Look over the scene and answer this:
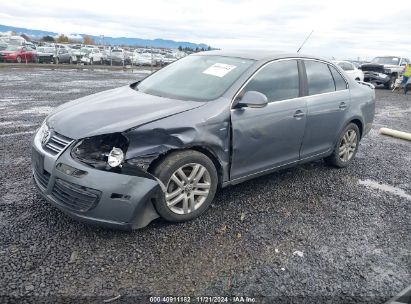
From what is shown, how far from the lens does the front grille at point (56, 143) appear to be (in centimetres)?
312

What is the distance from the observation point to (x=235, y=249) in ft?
10.3

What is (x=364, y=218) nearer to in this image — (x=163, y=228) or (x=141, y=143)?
(x=163, y=228)

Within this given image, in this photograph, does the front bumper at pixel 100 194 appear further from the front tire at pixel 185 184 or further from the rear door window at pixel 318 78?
the rear door window at pixel 318 78

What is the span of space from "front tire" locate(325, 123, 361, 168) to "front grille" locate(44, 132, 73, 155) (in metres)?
3.60

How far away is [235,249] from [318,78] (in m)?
2.69

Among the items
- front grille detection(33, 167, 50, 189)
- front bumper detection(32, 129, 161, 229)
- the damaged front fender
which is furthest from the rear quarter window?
front grille detection(33, 167, 50, 189)

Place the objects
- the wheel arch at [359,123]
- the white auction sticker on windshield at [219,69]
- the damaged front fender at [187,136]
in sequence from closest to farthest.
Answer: the damaged front fender at [187,136]
the white auction sticker on windshield at [219,69]
the wheel arch at [359,123]

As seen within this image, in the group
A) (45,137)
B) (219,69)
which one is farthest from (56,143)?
(219,69)

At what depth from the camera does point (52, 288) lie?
2.53 m

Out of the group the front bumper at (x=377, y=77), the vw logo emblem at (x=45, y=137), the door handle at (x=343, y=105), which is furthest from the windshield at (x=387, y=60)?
the vw logo emblem at (x=45, y=137)

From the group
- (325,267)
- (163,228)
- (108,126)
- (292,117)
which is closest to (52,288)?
(163,228)

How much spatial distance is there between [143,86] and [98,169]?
1.74 metres

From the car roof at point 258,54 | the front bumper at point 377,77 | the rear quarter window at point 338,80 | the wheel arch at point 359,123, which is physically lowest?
the front bumper at point 377,77

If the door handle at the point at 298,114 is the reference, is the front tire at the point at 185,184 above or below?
below
